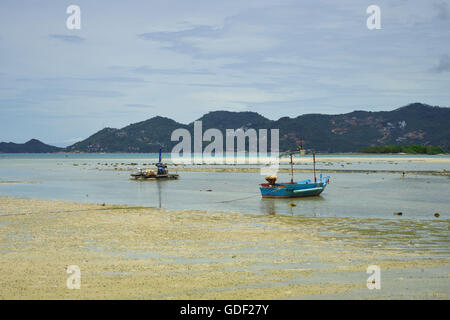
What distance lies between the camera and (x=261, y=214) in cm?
2931

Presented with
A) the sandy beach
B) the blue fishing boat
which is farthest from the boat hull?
the sandy beach

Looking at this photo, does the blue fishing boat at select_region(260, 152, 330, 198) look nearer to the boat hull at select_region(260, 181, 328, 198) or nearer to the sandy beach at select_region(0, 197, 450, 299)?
the boat hull at select_region(260, 181, 328, 198)

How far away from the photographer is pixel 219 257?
617 inches

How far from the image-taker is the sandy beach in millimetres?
11562

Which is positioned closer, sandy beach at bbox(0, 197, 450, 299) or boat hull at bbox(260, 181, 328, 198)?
sandy beach at bbox(0, 197, 450, 299)

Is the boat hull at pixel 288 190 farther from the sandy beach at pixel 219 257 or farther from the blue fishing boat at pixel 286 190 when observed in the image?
the sandy beach at pixel 219 257

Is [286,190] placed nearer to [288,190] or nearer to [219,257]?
[288,190]

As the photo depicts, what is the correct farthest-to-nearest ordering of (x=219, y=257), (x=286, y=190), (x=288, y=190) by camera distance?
(x=288, y=190), (x=286, y=190), (x=219, y=257)

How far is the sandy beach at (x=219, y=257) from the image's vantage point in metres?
11.6

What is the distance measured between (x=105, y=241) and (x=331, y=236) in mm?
9991

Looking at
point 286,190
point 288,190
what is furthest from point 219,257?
point 288,190

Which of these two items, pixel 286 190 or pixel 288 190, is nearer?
pixel 286 190
